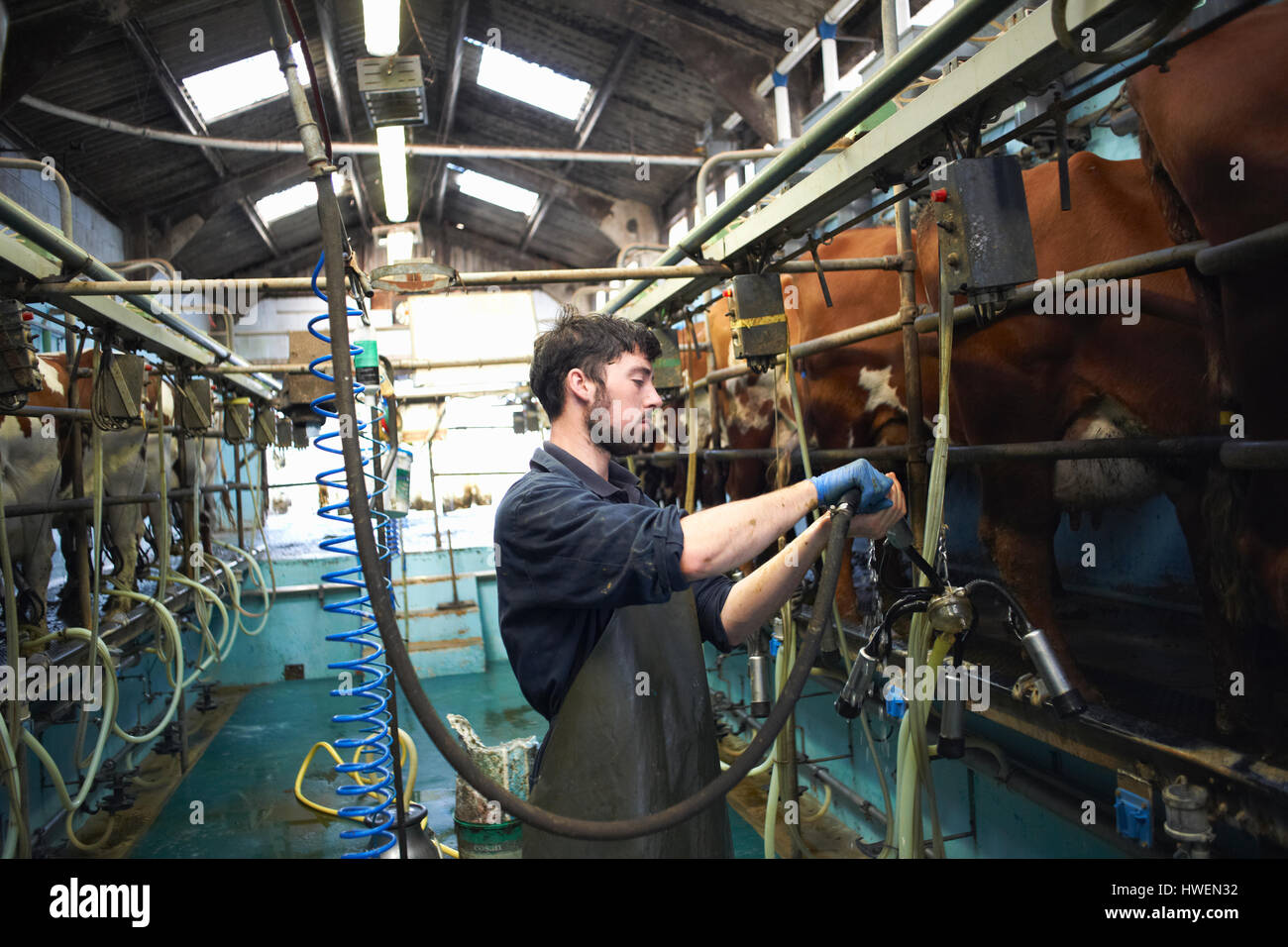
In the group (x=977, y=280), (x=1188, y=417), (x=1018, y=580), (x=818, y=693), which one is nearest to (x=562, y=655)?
(x=977, y=280)

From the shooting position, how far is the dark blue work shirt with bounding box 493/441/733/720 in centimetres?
146

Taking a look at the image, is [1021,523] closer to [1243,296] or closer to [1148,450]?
[1148,450]

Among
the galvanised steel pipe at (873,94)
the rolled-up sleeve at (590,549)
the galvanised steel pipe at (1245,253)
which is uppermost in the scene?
the galvanised steel pipe at (873,94)

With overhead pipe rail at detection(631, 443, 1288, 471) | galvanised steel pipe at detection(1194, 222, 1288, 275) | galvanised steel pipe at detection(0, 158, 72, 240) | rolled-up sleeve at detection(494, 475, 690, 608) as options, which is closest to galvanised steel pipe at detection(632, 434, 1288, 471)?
overhead pipe rail at detection(631, 443, 1288, 471)

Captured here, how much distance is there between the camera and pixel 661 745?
1.78 metres

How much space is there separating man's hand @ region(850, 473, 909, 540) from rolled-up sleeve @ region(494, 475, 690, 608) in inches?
14.2

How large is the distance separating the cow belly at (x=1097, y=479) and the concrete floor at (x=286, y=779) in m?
2.28

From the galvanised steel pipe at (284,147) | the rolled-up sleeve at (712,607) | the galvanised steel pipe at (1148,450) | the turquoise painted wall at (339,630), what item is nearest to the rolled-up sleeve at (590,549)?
the rolled-up sleeve at (712,607)

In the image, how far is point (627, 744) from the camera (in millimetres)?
1734

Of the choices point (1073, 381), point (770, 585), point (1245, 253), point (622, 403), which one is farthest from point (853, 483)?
point (1073, 381)

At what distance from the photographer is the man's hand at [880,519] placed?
5.17 ft

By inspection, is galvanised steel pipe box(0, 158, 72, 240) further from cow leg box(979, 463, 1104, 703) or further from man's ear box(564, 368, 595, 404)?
cow leg box(979, 463, 1104, 703)

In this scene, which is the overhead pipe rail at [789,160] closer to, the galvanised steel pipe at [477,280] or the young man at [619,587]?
the young man at [619,587]
